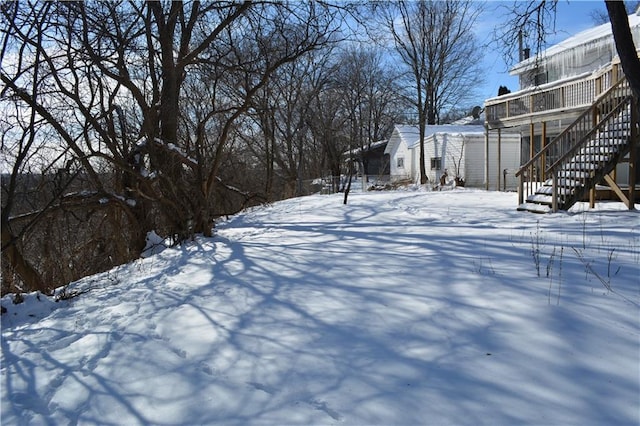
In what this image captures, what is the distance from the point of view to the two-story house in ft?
32.3

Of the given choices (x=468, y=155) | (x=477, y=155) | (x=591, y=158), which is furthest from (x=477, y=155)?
(x=591, y=158)

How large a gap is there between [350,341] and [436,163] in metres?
28.8

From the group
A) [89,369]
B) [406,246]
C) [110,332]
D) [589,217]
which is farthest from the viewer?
[589,217]

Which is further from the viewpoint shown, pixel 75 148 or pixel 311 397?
pixel 75 148

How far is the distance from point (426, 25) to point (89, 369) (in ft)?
117

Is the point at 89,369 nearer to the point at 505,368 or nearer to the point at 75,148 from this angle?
the point at 505,368

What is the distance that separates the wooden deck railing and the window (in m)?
10.5

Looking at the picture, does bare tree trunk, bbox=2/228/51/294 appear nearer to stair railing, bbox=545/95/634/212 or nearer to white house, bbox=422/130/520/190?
stair railing, bbox=545/95/634/212

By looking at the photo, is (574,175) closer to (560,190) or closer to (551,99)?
(560,190)

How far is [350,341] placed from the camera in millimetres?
3354

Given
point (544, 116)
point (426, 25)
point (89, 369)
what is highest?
point (426, 25)

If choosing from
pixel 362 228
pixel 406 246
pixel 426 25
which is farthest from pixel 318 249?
pixel 426 25

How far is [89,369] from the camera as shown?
3.30m

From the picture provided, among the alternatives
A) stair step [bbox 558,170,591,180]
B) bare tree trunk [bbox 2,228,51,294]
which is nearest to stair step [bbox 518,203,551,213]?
stair step [bbox 558,170,591,180]
